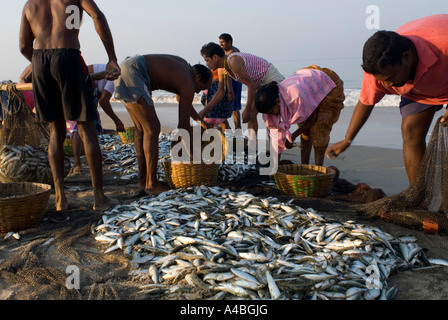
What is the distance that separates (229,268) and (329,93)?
377cm

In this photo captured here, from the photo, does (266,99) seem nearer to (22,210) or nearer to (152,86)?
(152,86)

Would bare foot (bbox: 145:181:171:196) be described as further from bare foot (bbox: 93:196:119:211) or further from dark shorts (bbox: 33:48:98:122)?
dark shorts (bbox: 33:48:98:122)

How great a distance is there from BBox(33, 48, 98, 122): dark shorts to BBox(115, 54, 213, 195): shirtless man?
0.68m

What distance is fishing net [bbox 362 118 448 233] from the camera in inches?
151

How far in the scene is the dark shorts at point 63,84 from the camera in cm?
416

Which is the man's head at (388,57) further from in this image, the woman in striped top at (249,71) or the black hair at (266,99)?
the woman in striped top at (249,71)

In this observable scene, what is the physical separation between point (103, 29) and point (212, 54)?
277cm

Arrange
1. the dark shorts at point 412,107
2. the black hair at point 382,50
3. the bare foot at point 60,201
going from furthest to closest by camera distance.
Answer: the bare foot at point 60,201 → the dark shorts at point 412,107 → the black hair at point 382,50

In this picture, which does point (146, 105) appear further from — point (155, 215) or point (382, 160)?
point (382, 160)

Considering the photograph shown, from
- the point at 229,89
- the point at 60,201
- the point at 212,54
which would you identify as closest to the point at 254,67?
the point at 212,54

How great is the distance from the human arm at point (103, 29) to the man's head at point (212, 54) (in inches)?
101

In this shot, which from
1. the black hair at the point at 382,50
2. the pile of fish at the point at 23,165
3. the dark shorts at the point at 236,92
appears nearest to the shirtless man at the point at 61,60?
the pile of fish at the point at 23,165

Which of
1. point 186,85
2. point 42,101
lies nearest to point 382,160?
point 186,85

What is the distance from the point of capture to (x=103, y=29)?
4.19 metres
